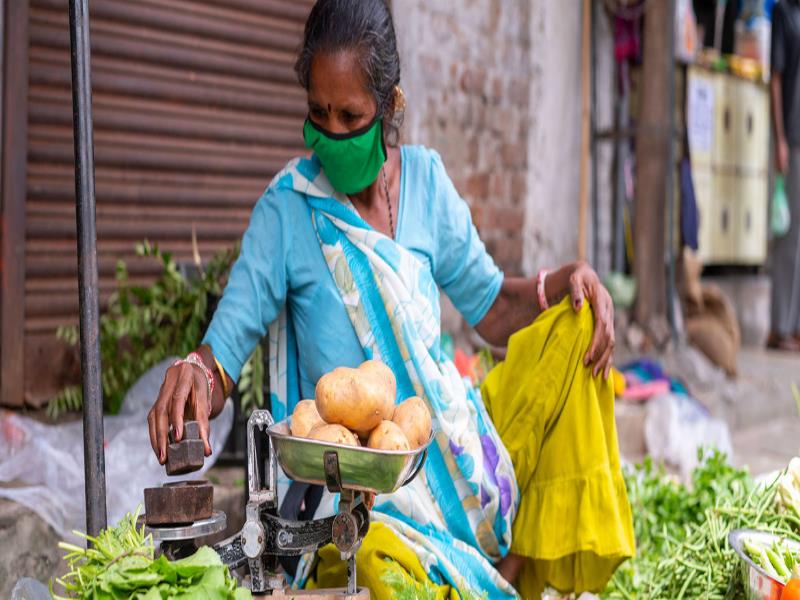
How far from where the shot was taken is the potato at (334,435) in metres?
1.76

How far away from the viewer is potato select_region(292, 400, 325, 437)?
1.84 m

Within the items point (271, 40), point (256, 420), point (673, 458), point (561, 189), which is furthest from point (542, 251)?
point (256, 420)

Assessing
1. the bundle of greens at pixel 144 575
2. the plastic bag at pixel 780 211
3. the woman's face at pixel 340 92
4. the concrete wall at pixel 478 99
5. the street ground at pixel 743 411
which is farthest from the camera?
the plastic bag at pixel 780 211

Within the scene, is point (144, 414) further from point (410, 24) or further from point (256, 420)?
point (410, 24)

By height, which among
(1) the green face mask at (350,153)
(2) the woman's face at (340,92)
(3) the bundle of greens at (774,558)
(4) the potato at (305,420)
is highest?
(2) the woman's face at (340,92)

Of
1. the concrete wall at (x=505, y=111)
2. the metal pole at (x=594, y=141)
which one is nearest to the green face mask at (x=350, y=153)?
the concrete wall at (x=505, y=111)

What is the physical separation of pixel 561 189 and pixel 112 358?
3314mm

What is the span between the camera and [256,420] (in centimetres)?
189

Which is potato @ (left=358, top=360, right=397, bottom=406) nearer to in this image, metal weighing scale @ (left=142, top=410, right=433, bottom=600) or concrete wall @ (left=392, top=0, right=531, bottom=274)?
metal weighing scale @ (left=142, top=410, right=433, bottom=600)

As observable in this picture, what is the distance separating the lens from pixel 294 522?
1909 mm

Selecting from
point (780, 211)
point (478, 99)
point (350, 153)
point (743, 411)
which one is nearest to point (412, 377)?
point (350, 153)

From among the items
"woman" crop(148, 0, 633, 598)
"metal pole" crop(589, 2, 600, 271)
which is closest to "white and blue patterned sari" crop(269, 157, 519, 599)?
"woman" crop(148, 0, 633, 598)

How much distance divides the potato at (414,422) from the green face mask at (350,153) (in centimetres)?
67

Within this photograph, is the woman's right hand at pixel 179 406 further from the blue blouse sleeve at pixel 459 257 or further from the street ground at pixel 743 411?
the street ground at pixel 743 411
